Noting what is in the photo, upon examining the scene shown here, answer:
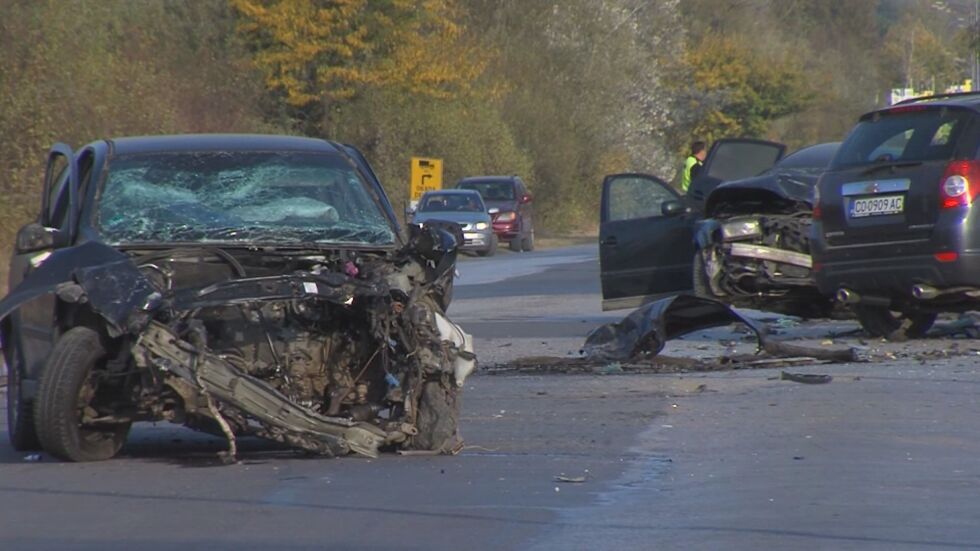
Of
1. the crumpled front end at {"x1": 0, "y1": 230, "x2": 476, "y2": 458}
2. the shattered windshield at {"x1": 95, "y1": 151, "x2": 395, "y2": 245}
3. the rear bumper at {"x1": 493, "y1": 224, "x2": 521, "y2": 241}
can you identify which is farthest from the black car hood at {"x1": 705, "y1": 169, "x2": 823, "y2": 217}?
the rear bumper at {"x1": 493, "y1": 224, "x2": 521, "y2": 241}

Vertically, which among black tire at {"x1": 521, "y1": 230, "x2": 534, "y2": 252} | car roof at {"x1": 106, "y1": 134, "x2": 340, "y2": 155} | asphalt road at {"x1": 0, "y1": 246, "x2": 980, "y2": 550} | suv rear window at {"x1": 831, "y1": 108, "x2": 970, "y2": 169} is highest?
car roof at {"x1": 106, "y1": 134, "x2": 340, "y2": 155}

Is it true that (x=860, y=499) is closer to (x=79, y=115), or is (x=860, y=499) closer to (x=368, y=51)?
(x=79, y=115)

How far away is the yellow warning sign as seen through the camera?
44.7 meters

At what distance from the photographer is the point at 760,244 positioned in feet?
52.6

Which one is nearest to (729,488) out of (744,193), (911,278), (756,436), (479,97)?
(756,436)

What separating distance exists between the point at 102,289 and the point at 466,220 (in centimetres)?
3092

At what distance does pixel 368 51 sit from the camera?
47406 millimetres

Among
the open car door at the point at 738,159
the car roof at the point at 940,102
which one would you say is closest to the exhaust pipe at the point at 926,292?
the car roof at the point at 940,102

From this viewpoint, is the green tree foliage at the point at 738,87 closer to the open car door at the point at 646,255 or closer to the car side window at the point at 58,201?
the open car door at the point at 646,255

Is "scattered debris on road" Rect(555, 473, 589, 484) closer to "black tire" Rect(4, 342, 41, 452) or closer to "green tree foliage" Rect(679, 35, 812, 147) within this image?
"black tire" Rect(4, 342, 41, 452)

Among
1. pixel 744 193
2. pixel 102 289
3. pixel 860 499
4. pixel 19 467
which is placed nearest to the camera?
pixel 860 499

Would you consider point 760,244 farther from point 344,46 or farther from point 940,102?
point 344,46

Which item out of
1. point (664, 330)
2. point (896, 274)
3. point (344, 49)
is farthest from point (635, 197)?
point (344, 49)

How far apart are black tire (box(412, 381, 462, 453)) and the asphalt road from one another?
0.42 ft
